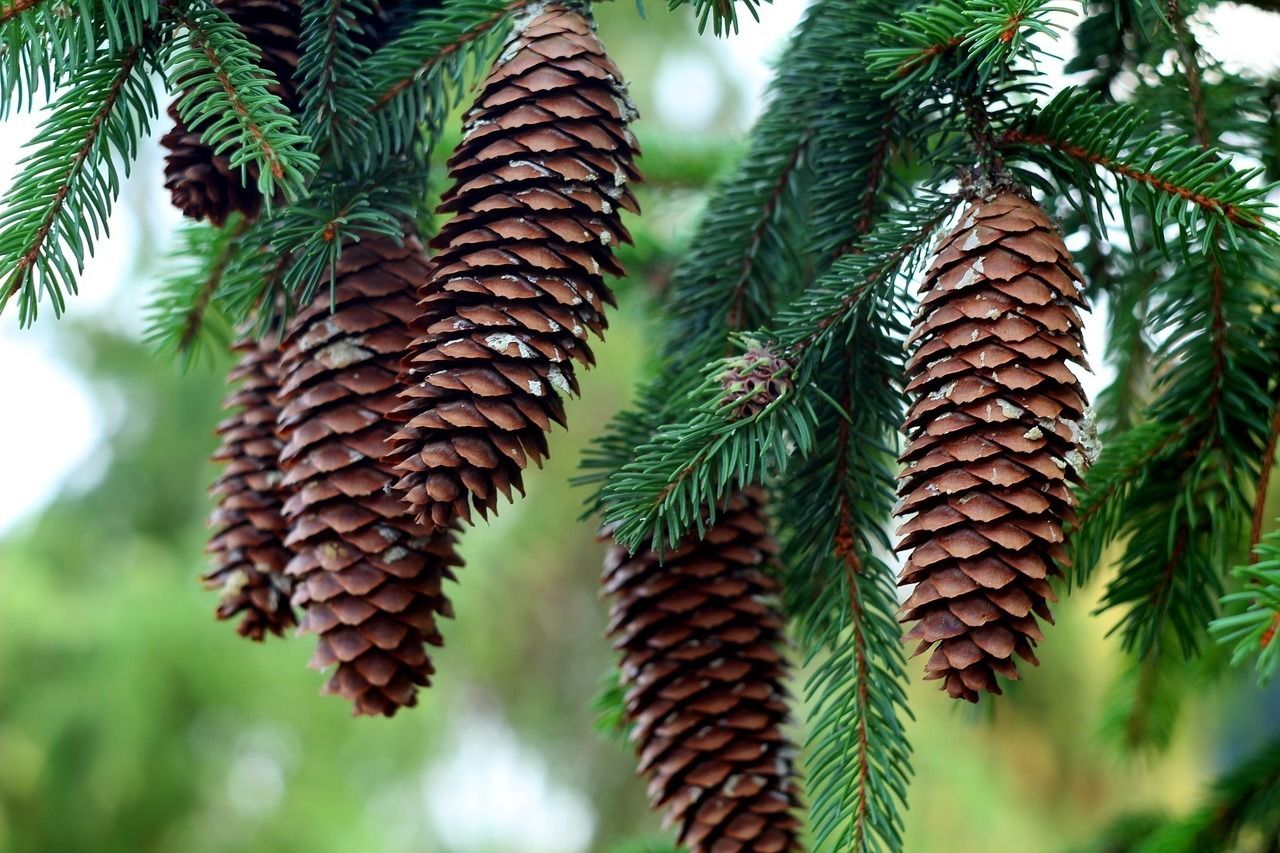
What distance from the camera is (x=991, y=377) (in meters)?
0.55

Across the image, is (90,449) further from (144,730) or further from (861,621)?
(861,621)

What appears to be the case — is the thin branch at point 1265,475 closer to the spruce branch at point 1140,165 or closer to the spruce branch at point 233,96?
the spruce branch at point 1140,165

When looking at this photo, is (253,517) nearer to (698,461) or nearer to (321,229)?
(321,229)

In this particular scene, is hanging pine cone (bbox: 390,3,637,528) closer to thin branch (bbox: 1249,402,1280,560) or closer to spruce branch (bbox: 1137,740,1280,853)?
thin branch (bbox: 1249,402,1280,560)

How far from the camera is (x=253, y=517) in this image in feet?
2.54

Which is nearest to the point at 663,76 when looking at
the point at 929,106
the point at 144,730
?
the point at 144,730

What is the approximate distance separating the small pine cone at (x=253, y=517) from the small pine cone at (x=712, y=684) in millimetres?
239

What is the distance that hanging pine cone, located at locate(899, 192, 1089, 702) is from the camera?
1.73 ft

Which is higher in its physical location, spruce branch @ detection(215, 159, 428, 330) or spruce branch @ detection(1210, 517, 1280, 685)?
spruce branch @ detection(215, 159, 428, 330)

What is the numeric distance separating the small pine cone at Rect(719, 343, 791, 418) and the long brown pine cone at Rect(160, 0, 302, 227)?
12.4 inches

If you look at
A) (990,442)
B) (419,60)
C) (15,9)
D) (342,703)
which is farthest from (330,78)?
(342,703)

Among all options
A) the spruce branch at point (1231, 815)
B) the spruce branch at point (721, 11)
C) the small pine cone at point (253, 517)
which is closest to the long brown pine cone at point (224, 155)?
the small pine cone at point (253, 517)

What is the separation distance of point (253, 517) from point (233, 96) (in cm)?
32

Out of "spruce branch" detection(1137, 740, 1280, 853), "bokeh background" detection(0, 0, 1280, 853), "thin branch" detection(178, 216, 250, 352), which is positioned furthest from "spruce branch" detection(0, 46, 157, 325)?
"bokeh background" detection(0, 0, 1280, 853)
